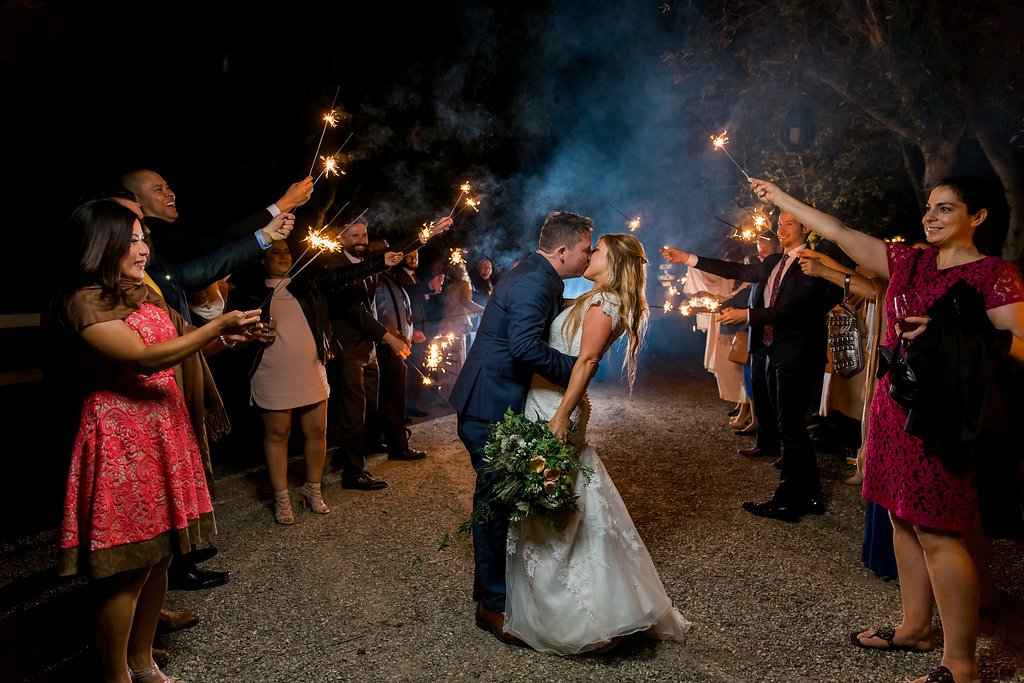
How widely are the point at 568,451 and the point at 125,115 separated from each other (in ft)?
25.0

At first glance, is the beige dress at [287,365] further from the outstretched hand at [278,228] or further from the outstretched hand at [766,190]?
the outstretched hand at [766,190]

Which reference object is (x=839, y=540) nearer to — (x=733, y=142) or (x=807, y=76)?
(x=807, y=76)

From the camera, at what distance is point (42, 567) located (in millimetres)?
4691

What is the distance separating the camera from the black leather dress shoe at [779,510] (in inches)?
214

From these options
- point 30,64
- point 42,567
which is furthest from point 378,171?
point 42,567

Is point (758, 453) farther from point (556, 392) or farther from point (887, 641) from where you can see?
point (556, 392)

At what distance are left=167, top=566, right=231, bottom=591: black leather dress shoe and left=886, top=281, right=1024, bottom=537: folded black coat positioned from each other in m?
4.16

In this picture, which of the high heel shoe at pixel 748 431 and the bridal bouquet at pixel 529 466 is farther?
the high heel shoe at pixel 748 431

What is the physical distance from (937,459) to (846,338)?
3501mm

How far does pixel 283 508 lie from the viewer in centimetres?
541

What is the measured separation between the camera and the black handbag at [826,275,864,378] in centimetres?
627

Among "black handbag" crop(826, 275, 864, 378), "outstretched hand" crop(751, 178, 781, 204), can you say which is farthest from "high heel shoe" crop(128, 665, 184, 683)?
"black handbag" crop(826, 275, 864, 378)

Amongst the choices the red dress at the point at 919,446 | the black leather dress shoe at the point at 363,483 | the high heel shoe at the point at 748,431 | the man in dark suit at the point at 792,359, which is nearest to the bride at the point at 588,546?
the red dress at the point at 919,446

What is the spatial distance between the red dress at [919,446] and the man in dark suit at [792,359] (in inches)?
82.5
